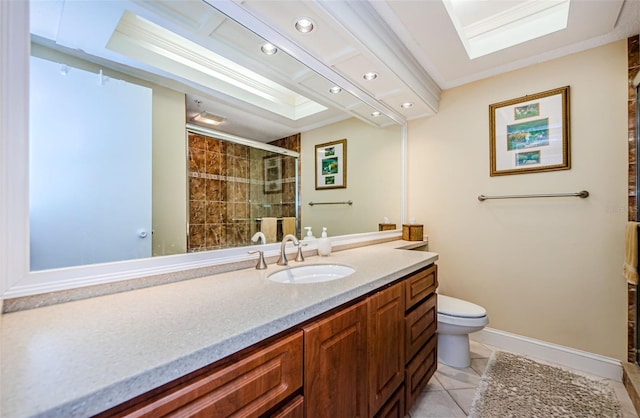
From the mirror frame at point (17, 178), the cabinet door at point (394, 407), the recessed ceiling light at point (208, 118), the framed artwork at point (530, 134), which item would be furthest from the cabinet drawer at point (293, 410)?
the framed artwork at point (530, 134)

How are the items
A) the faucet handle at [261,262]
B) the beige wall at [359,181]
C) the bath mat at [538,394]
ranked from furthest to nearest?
the beige wall at [359,181] → the bath mat at [538,394] → the faucet handle at [261,262]

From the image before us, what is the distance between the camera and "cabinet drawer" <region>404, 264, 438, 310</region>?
138 centimetres

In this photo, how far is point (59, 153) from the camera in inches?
34.6

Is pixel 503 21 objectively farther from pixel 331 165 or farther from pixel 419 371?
pixel 419 371

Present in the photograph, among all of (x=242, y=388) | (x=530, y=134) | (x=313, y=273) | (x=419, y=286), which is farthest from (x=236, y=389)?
(x=530, y=134)

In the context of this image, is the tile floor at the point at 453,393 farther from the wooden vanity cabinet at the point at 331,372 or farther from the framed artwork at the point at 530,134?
the framed artwork at the point at 530,134

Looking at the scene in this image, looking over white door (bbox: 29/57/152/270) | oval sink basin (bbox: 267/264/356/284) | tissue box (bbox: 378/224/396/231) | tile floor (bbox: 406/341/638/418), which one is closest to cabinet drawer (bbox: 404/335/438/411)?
tile floor (bbox: 406/341/638/418)

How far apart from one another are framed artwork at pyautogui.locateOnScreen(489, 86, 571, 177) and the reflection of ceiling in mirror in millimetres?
1244

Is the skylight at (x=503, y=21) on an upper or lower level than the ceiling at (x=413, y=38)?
upper

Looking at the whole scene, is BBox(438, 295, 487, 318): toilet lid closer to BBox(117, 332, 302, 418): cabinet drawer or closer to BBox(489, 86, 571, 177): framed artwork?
BBox(489, 86, 571, 177): framed artwork

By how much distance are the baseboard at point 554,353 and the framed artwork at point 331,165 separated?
5.84 ft

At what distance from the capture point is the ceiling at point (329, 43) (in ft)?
3.50

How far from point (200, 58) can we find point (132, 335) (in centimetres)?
139

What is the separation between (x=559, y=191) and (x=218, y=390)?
2.45 metres
